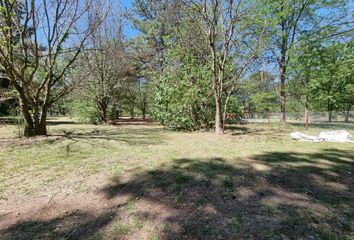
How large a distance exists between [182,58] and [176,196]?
8.80m

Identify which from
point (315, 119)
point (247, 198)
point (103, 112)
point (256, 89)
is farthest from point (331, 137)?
point (103, 112)

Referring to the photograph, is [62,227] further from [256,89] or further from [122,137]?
[256,89]

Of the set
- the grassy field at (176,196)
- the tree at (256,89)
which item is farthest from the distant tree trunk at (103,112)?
the grassy field at (176,196)

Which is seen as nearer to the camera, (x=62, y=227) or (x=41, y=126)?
(x=62, y=227)

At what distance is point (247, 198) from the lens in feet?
8.54

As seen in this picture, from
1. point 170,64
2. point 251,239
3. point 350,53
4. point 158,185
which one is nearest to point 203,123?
point 170,64

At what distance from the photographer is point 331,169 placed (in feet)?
12.4

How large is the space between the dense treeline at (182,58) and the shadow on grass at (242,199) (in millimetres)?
3287

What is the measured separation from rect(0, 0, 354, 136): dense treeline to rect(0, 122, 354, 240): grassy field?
332cm

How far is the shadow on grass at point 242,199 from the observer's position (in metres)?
1.98

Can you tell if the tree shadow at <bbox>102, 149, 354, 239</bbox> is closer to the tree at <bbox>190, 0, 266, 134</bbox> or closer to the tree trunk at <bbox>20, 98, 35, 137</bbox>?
the tree at <bbox>190, 0, 266, 134</bbox>

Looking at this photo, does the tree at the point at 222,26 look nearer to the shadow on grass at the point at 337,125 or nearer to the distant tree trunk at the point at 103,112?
the shadow on grass at the point at 337,125

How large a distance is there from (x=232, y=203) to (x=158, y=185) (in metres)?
1.05

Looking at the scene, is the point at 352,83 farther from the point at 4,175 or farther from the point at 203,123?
the point at 4,175
